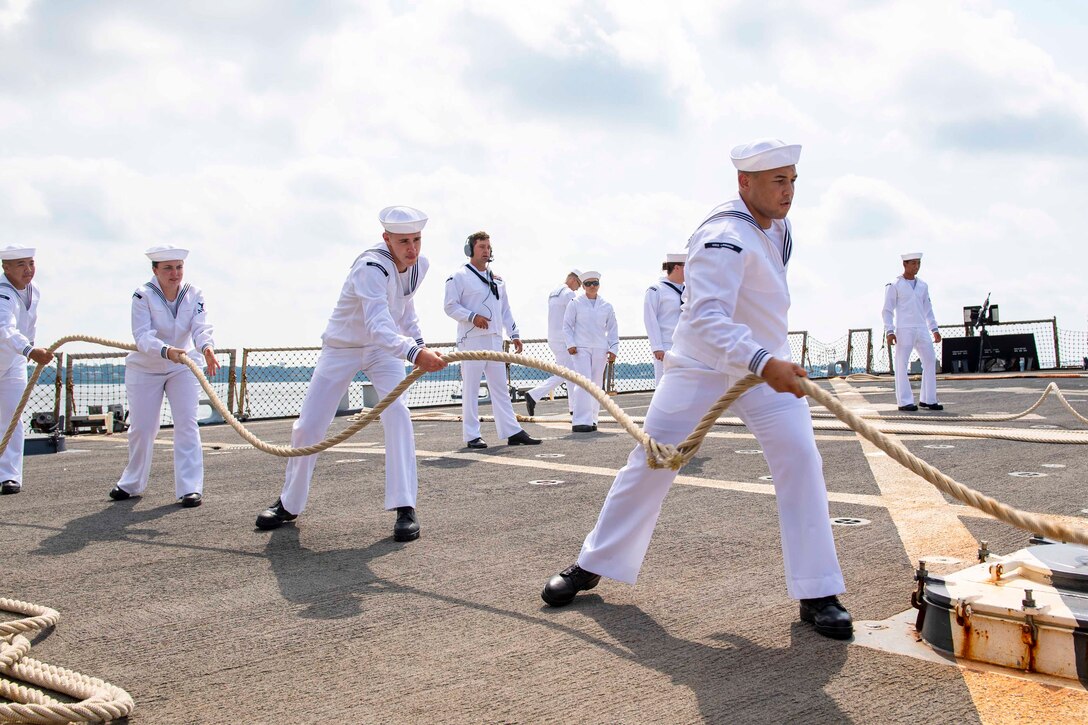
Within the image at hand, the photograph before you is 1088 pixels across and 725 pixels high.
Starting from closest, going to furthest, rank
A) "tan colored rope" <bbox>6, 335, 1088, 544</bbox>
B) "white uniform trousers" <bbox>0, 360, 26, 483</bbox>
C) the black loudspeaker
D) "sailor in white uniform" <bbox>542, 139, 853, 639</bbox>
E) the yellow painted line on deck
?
"tan colored rope" <bbox>6, 335, 1088, 544</bbox>
the yellow painted line on deck
"sailor in white uniform" <bbox>542, 139, 853, 639</bbox>
"white uniform trousers" <bbox>0, 360, 26, 483</bbox>
the black loudspeaker

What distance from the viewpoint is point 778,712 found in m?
2.60

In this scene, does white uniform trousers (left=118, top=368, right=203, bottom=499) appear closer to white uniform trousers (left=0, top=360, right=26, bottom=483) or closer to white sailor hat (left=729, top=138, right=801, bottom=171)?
white uniform trousers (left=0, top=360, right=26, bottom=483)

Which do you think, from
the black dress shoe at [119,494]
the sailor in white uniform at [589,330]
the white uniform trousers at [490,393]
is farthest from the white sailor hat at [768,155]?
the sailor in white uniform at [589,330]

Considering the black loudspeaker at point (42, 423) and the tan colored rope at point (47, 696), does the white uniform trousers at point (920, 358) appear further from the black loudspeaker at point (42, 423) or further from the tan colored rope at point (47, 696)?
the black loudspeaker at point (42, 423)

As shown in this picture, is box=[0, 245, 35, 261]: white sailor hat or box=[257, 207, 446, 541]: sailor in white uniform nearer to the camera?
box=[257, 207, 446, 541]: sailor in white uniform

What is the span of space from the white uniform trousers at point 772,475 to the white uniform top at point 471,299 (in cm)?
688

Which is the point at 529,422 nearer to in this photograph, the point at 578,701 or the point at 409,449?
the point at 409,449

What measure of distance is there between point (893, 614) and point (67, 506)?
6.16 metres

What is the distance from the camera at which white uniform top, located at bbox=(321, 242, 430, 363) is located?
210 inches

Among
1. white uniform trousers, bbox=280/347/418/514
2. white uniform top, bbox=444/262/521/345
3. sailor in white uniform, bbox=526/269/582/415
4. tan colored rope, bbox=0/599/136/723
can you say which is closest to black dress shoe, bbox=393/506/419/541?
white uniform trousers, bbox=280/347/418/514

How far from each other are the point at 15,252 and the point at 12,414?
1.47 m

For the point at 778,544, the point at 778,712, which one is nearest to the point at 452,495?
the point at 778,544

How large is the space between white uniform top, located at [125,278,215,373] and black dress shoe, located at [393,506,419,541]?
267 centimetres

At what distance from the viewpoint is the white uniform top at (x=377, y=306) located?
532 centimetres
